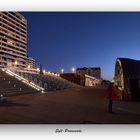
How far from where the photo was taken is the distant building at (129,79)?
18016mm

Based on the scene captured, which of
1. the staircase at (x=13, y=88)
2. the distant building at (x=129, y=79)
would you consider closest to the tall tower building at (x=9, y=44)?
the staircase at (x=13, y=88)

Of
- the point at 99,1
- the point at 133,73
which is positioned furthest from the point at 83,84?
the point at 99,1

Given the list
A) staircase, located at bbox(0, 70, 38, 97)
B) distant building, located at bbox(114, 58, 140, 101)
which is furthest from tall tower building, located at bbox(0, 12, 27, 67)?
distant building, located at bbox(114, 58, 140, 101)

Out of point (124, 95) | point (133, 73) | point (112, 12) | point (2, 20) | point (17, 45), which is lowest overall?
point (124, 95)

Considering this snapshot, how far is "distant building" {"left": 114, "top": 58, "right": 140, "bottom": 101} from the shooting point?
18016 millimetres

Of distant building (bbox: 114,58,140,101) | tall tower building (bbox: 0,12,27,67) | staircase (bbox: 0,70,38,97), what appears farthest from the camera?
tall tower building (bbox: 0,12,27,67)

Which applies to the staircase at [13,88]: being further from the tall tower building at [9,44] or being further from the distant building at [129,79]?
the tall tower building at [9,44]

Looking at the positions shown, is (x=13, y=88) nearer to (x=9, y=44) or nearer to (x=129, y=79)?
(x=129, y=79)

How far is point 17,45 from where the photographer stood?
247ft

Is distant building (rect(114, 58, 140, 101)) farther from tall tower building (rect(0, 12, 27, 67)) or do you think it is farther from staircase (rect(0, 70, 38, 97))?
tall tower building (rect(0, 12, 27, 67))

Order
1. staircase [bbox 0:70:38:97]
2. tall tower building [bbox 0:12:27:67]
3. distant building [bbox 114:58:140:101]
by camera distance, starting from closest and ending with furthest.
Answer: distant building [bbox 114:58:140:101]
staircase [bbox 0:70:38:97]
tall tower building [bbox 0:12:27:67]

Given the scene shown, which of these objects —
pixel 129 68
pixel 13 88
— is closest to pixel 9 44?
pixel 13 88
